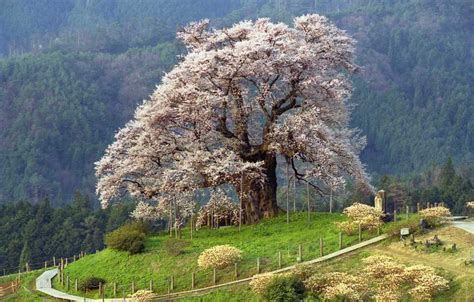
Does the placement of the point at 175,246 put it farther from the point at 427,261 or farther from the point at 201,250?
the point at 427,261

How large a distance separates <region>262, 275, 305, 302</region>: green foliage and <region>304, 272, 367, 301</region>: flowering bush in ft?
1.15

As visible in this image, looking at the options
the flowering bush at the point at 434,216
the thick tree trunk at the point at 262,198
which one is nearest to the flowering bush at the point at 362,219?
the flowering bush at the point at 434,216

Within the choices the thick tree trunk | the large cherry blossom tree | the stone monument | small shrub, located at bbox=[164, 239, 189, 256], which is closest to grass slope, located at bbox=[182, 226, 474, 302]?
the stone monument

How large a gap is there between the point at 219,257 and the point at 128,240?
790 cm

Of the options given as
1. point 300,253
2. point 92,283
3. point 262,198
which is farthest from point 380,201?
point 92,283

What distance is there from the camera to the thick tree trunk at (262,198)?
1909 inches

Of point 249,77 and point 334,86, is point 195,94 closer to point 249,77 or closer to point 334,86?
point 249,77

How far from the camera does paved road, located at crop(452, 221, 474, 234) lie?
121 feet

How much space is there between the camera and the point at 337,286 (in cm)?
3098

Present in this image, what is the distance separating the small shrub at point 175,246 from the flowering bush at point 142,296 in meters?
4.97

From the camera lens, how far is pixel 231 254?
3678 cm

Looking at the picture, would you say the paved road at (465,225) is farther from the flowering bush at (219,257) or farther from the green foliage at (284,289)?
the flowering bush at (219,257)

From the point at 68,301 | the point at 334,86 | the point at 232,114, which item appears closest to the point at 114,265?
the point at 68,301

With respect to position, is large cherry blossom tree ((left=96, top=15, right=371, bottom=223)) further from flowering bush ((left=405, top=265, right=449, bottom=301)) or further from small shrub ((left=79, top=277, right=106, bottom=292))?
flowering bush ((left=405, top=265, right=449, bottom=301))
